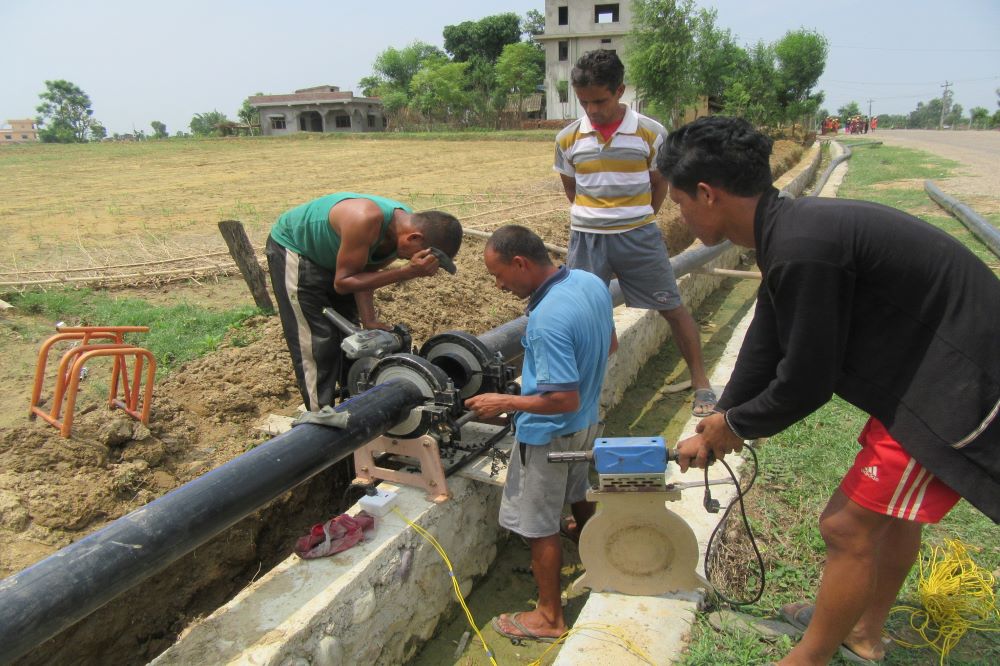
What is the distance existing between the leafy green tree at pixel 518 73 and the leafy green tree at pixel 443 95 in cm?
298

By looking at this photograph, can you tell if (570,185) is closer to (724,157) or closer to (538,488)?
(538,488)

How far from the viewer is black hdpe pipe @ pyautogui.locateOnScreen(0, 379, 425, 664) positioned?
1.91 metres

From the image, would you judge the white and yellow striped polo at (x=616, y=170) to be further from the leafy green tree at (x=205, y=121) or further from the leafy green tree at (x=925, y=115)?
the leafy green tree at (x=925, y=115)

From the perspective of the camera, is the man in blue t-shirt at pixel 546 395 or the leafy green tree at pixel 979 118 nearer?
the man in blue t-shirt at pixel 546 395

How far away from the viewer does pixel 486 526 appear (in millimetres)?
3559

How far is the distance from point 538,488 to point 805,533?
1288mm

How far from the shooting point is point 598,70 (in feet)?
12.6

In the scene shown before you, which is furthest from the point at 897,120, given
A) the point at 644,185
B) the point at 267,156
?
the point at 644,185

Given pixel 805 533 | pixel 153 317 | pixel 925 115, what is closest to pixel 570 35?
pixel 153 317

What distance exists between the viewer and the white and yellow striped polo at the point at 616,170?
4.07m

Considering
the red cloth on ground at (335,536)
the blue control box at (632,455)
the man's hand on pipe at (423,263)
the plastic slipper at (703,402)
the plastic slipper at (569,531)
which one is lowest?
the plastic slipper at (569,531)

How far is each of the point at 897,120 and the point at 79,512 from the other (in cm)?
15076

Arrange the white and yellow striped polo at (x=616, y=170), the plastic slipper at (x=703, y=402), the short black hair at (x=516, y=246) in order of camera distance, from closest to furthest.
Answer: the short black hair at (x=516, y=246), the plastic slipper at (x=703, y=402), the white and yellow striped polo at (x=616, y=170)

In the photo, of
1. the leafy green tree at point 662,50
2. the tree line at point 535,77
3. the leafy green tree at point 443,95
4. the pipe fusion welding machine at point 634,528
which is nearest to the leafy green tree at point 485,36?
the tree line at point 535,77
